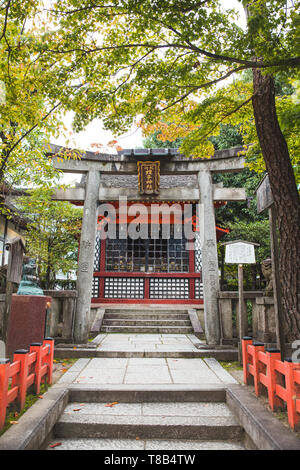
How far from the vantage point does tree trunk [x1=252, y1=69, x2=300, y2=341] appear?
373 centimetres

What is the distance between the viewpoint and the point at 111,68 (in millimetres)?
4340

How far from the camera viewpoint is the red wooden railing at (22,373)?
2.82 m

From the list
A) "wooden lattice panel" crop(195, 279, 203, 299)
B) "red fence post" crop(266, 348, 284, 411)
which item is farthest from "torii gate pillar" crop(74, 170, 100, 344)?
"wooden lattice panel" crop(195, 279, 203, 299)

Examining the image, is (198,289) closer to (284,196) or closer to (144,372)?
(144,372)

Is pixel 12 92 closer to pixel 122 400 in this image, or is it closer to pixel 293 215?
pixel 293 215

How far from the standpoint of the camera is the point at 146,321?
9133 millimetres

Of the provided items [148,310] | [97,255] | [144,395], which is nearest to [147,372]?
[144,395]

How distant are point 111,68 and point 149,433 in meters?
4.82

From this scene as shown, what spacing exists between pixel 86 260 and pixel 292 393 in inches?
209

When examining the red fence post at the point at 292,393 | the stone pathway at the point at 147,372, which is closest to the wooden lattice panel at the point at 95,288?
the stone pathway at the point at 147,372

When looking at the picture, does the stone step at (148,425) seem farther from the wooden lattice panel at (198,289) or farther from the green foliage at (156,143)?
the green foliage at (156,143)

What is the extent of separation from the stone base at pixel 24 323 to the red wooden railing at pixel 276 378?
330 cm
